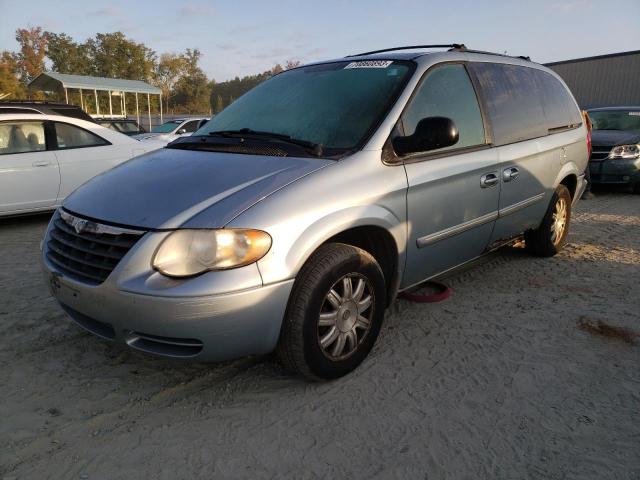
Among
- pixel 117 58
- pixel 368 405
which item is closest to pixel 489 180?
pixel 368 405

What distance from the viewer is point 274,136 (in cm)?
301

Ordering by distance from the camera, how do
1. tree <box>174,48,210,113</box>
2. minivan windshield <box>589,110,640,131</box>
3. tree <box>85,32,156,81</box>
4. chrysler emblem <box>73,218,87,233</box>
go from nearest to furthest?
1. chrysler emblem <box>73,218,87,233</box>
2. minivan windshield <box>589,110,640,131</box>
3. tree <box>85,32,156,81</box>
4. tree <box>174,48,210,113</box>

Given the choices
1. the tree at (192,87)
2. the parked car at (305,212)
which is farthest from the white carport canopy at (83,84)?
the tree at (192,87)

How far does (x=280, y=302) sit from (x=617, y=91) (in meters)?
27.6

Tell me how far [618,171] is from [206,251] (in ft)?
28.3

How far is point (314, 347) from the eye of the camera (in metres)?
2.45

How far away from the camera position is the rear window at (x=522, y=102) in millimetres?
3613

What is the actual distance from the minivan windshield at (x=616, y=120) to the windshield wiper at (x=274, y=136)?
9056mm

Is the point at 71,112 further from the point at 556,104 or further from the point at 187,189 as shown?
the point at 556,104

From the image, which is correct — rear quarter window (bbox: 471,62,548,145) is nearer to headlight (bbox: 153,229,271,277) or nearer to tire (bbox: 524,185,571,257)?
tire (bbox: 524,185,571,257)

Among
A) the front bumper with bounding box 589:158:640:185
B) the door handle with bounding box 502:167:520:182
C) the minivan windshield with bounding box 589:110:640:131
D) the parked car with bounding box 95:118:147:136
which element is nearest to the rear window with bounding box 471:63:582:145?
the door handle with bounding box 502:167:520:182

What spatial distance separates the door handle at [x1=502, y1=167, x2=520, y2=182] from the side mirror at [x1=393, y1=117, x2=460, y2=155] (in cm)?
90

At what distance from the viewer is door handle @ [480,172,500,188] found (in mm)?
3361

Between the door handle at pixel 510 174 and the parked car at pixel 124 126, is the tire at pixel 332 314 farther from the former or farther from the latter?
the parked car at pixel 124 126
